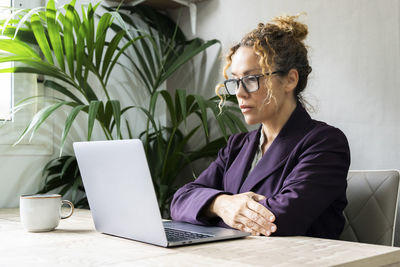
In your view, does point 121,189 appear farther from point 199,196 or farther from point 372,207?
point 372,207

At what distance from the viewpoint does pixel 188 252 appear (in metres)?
0.92

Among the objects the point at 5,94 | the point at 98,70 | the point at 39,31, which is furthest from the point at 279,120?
the point at 5,94

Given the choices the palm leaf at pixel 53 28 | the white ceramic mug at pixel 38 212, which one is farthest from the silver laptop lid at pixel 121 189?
the palm leaf at pixel 53 28

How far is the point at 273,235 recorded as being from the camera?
118 centimetres

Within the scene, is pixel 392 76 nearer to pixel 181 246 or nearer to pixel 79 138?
pixel 181 246

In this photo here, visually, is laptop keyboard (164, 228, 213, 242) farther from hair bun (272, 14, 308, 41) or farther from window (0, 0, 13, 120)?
window (0, 0, 13, 120)

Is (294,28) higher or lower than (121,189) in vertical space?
higher

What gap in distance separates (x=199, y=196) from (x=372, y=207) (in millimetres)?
547

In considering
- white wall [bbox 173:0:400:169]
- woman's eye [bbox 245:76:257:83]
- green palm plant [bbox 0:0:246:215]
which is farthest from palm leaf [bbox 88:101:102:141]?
white wall [bbox 173:0:400:169]

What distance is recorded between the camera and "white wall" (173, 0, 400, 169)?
189 centimetres

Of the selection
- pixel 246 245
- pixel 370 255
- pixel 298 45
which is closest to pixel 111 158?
pixel 246 245

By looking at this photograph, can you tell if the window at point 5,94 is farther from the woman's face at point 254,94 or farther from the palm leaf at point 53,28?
the woman's face at point 254,94

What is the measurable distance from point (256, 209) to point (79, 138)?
148cm

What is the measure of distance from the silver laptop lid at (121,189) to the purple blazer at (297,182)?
310mm
